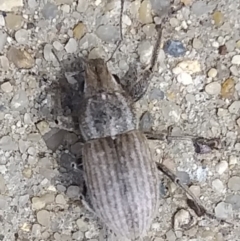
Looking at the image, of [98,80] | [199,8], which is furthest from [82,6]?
[199,8]

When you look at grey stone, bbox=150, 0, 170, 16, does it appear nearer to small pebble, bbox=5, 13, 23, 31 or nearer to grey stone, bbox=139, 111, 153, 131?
grey stone, bbox=139, 111, 153, 131

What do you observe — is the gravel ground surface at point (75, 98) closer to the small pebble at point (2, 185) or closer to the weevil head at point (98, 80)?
the small pebble at point (2, 185)

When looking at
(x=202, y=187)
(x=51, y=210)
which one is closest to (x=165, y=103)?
(x=202, y=187)

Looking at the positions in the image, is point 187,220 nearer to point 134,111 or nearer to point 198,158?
point 198,158

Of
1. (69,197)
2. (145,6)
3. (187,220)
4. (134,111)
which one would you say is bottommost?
(187,220)

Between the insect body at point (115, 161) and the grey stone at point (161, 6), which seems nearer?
the insect body at point (115, 161)

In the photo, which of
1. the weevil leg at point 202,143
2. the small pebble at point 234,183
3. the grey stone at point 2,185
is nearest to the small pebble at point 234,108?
the weevil leg at point 202,143

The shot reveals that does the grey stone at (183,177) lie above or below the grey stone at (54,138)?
below
